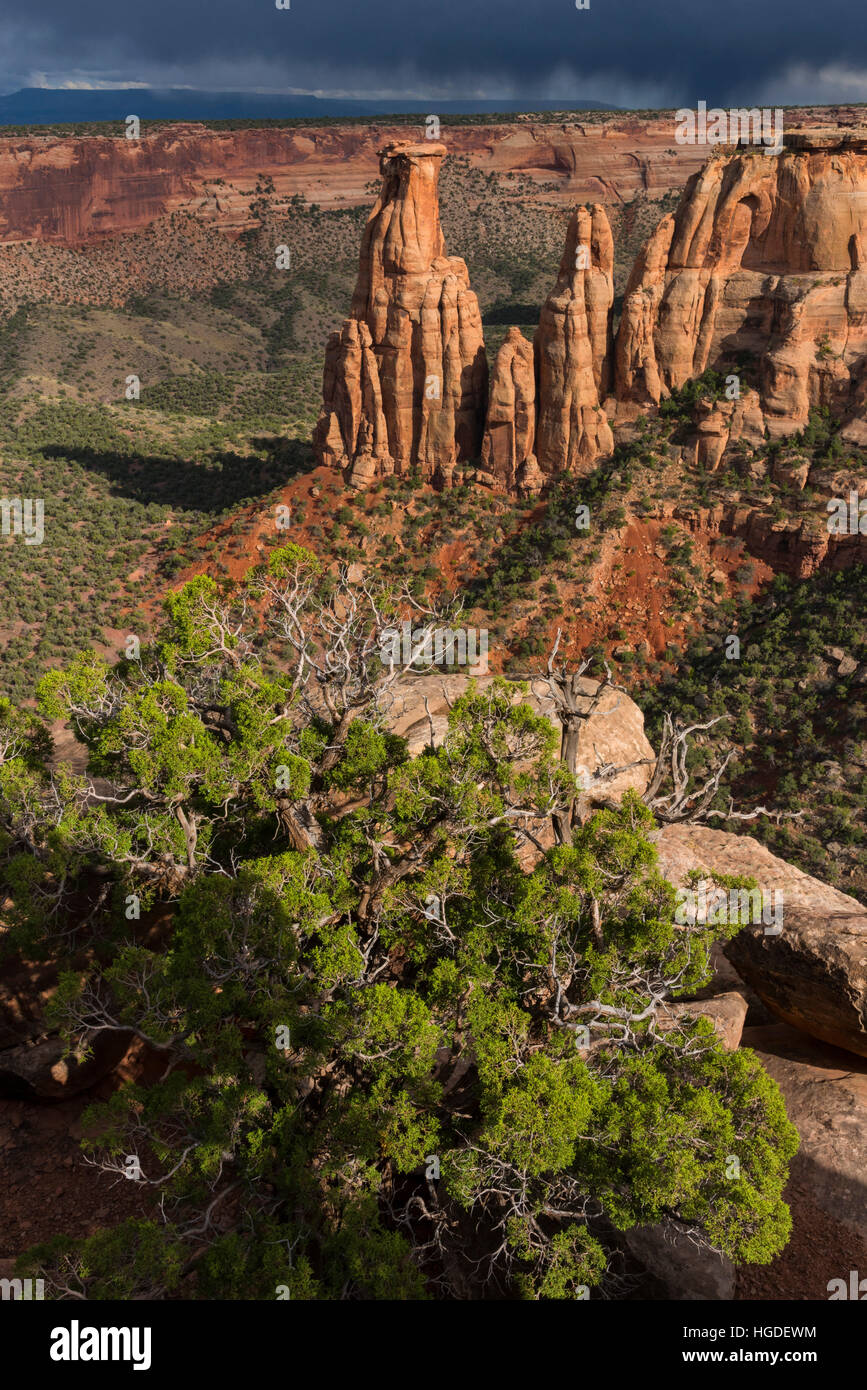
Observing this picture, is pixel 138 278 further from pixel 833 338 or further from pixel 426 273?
pixel 833 338

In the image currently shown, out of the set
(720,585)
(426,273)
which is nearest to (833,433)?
(720,585)

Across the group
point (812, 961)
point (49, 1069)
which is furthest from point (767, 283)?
point (49, 1069)

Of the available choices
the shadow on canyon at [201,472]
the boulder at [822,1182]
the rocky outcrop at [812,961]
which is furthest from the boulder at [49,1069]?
the shadow on canyon at [201,472]

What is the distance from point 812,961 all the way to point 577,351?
4381 centimetres

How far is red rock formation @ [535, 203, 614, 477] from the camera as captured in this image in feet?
168

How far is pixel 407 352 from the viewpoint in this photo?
55.9 metres

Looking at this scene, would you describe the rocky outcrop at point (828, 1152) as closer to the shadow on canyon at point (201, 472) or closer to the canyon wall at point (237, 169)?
the shadow on canyon at point (201, 472)

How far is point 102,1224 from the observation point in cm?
1588

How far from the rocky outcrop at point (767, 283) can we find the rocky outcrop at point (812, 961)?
39307 millimetres

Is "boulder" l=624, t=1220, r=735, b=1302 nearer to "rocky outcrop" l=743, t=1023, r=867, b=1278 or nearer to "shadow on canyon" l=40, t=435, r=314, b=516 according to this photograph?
"rocky outcrop" l=743, t=1023, r=867, b=1278

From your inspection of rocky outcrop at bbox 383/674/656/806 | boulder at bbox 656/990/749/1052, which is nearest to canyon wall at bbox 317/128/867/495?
rocky outcrop at bbox 383/674/656/806

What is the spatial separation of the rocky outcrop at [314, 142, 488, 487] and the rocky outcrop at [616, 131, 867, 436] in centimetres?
1040

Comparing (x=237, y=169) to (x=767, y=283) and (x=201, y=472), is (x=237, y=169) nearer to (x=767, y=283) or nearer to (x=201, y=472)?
(x=201, y=472)

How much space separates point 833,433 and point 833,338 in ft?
17.3
